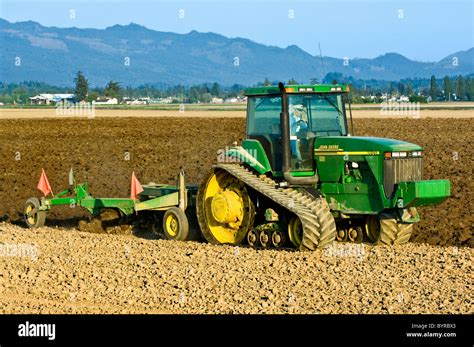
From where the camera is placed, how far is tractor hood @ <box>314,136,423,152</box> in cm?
1295

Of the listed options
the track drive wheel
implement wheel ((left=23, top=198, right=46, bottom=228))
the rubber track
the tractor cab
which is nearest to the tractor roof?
the tractor cab

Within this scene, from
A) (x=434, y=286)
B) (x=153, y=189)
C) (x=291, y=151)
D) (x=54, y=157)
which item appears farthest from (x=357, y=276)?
(x=54, y=157)

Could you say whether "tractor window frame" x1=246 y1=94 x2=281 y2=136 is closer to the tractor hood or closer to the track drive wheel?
the tractor hood

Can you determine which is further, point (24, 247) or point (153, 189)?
point (153, 189)

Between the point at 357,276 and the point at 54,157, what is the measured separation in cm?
1832

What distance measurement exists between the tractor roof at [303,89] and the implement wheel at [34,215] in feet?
15.9

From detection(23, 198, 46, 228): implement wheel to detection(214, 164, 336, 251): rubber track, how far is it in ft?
14.8

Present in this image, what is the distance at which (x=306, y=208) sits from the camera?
42.4 feet

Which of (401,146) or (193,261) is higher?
(401,146)

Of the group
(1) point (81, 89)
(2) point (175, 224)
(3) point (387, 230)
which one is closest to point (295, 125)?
(3) point (387, 230)

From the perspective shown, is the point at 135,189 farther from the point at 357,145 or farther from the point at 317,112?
the point at 357,145

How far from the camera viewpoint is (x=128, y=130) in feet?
144

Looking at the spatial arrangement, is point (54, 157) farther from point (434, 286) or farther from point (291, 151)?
point (434, 286)

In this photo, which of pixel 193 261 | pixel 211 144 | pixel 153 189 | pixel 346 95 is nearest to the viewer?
pixel 193 261
